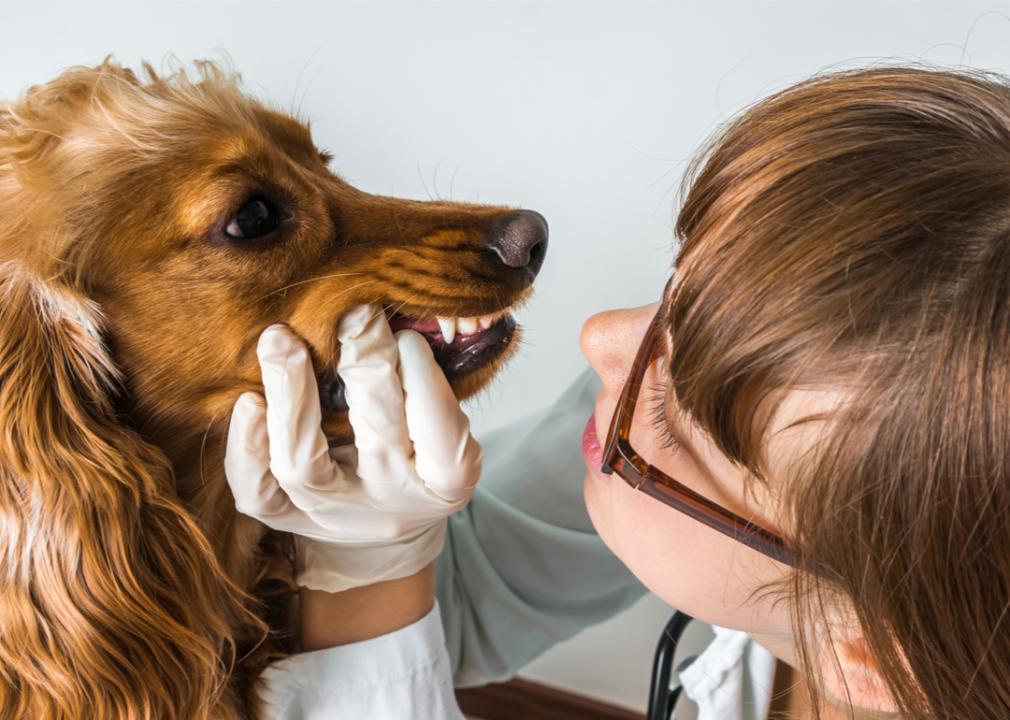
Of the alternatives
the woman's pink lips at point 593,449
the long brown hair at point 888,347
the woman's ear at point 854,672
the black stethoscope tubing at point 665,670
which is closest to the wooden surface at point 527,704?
the black stethoscope tubing at point 665,670

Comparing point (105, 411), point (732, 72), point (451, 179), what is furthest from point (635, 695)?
point (105, 411)

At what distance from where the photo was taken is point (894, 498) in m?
0.72

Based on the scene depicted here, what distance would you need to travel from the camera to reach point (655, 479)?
2.93ft

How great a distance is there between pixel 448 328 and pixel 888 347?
502 mm

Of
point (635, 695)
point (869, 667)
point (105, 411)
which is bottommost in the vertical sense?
point (635, 695)

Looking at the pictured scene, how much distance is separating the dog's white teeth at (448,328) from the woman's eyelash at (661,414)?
0.24 meters

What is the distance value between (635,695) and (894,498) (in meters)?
1.60

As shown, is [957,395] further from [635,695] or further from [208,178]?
[635,695]

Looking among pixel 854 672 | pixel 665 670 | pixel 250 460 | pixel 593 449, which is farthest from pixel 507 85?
pixel 854 672

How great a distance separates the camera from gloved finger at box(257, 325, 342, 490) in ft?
3.10

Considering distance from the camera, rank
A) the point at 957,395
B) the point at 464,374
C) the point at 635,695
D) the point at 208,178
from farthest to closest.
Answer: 1. the point at 635,695
2. the point at 464,374
3. the point at 208,178
4. the point at 957,395

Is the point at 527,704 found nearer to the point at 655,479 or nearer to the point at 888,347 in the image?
the point at 655,479

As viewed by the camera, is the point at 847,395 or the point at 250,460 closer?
the point at 847,395

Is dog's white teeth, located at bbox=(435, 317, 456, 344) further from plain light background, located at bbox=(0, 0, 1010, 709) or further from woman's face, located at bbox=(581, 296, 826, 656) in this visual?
plain light background, located at bbox=(0, 0, 1010, 709)
